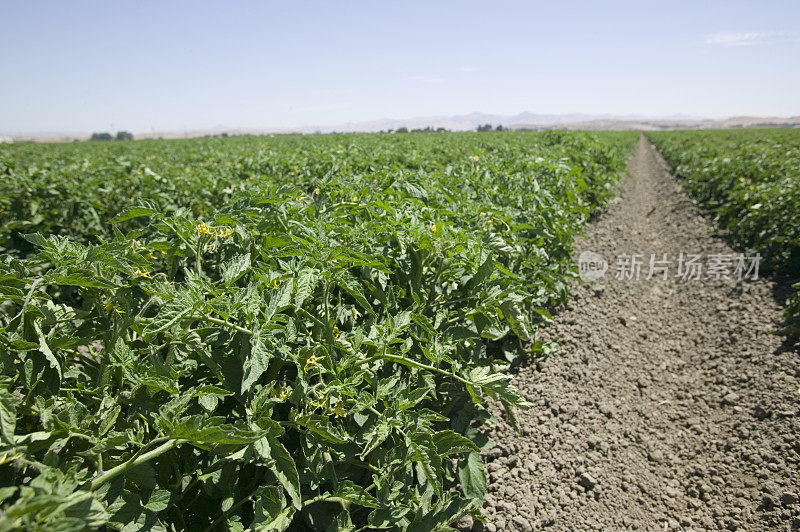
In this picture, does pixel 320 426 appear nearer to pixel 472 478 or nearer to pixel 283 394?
pixel 283 394

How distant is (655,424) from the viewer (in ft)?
10.7

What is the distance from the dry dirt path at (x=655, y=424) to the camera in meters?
2.53

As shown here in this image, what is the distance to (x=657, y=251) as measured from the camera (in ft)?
23.7

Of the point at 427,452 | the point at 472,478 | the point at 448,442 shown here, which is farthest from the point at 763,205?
the point at 427,452

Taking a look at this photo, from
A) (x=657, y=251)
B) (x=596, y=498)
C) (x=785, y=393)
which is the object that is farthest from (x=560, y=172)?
(x=596, y=498)

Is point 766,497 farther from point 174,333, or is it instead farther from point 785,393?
point 174,333

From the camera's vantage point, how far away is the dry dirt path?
2.53 metres

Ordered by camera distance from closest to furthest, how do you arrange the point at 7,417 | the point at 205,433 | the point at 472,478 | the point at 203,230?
1. the point at 7,417
2. the point at 205,433
3. the point at 203,230
4. the point at 472,478

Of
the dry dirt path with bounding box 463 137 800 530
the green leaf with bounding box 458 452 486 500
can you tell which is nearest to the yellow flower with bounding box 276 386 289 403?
the green leaf with bounding box 458 452 486 500

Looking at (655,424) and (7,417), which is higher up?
(7,417)

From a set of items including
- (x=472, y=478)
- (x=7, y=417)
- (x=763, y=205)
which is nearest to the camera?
(x=7, y=417)

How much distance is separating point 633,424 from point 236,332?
272 cm

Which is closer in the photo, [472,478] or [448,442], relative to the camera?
[448,442]

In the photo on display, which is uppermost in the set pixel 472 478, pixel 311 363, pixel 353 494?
pixel 311 363
